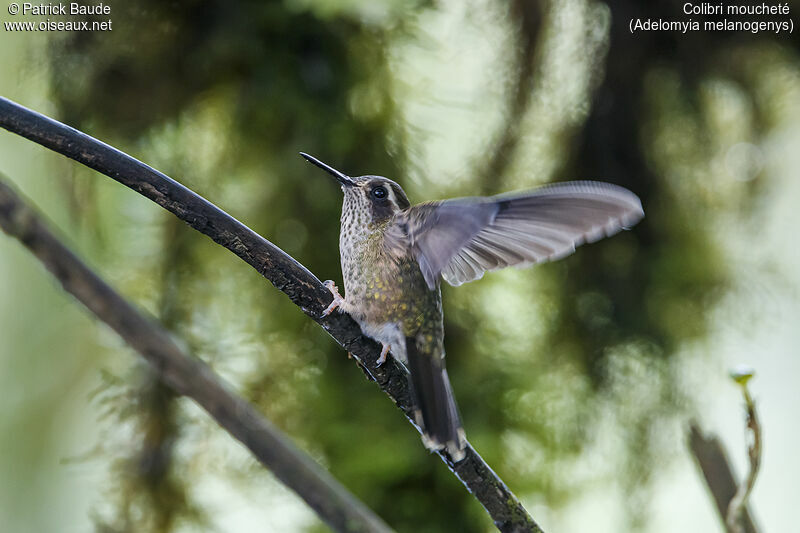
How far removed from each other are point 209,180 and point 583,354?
438mm

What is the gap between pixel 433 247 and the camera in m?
0.44

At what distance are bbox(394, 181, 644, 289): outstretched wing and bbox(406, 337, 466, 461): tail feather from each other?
50 mm

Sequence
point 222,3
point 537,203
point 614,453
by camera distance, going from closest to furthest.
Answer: point 537,203 → point 222,3 → point 614,453

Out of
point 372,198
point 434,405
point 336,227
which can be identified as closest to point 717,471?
point 434,405

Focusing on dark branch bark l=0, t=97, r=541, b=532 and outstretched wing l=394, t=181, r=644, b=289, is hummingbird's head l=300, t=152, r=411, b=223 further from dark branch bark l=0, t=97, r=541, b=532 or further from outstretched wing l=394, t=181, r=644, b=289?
dark branch bark l=0, t=97, r=541, b=532

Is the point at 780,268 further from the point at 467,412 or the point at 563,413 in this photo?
the point at 467,412

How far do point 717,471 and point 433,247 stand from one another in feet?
0.63

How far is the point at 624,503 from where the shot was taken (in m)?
0.82

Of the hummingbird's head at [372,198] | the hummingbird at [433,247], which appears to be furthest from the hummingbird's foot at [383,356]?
the hummingbird's head at [372,198]

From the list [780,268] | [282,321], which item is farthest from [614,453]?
[282,321]

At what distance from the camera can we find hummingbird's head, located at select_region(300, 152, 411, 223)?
491mm

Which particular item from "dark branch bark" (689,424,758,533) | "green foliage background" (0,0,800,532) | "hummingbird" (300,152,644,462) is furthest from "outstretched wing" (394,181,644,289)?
"green foliage background" (0,0,800,532)

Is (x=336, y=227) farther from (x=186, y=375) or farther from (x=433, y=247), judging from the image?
(x=186, y=375)

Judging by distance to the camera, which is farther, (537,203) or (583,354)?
(583,354)
